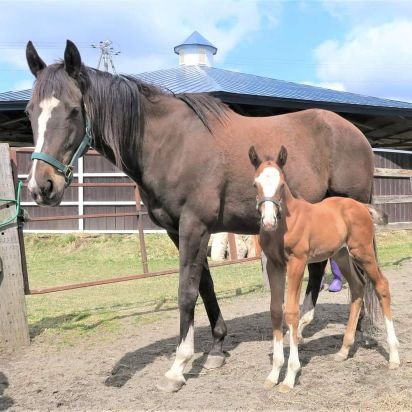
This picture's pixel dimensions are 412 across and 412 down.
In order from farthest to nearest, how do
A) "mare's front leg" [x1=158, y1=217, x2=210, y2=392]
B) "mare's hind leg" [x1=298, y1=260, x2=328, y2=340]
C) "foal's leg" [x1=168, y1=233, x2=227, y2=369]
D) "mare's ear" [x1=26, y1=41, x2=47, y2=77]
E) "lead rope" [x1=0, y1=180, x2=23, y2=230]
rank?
"mare's hind leg" [x1=298, y1=260, x2=328, y2=340], "lead rope" [x1=0, y1=180, x2=23, y2=230], "foal's leg" [x1=168, y1=233, x2=227, y2=369], "mare's front leg" [x1=158, y1=217, x2=210, y2=392], "mare's ear" [x1=26, y1=41, x2=47, y2=77]

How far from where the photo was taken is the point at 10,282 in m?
4.25

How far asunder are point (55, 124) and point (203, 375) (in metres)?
2.12

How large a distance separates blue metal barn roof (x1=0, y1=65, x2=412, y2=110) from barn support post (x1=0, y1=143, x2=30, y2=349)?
633 cm

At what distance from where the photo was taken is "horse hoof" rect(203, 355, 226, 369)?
11.9 feet

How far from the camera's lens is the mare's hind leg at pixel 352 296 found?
3662 mm

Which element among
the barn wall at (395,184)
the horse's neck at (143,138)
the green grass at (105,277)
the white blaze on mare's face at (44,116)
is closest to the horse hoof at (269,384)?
the horse's neck at (143,138)

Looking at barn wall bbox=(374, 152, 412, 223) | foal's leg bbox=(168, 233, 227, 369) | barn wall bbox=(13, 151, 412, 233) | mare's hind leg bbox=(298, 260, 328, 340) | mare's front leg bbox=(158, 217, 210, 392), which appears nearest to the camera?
mare's front leg bbox=(158, 217, 210, 392)

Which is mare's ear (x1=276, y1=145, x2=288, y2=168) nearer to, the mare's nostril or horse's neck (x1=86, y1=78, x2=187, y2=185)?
horse's neck (x1=86, y1=78, x2=187, y2=185)

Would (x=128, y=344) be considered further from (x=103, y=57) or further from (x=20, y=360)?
(x=103, y=57)

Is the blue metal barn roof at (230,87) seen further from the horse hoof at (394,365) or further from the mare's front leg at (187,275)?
the horse hoof at (394,365)

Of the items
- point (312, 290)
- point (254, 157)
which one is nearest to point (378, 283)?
point (312, 290)

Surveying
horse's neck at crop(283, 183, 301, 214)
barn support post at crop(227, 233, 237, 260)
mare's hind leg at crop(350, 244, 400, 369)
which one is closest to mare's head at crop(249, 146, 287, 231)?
horse's neck at crop(283, 183, 301, 214)

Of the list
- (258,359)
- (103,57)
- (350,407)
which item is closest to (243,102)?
(258,359)

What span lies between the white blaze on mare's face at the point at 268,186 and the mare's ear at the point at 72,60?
4.67ft
